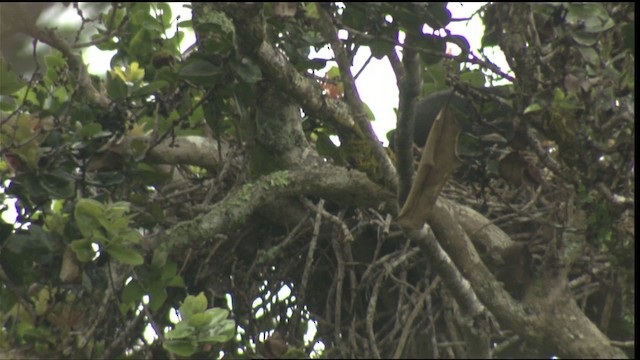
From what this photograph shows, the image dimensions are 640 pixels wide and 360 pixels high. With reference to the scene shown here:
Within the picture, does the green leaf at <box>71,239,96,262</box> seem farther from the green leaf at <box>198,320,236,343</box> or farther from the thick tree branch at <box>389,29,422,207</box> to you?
the thick tree branch at <box>389,29,422,207</box>

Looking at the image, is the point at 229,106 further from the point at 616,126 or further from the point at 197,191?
the point at 616,126

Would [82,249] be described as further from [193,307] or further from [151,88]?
[151,88]

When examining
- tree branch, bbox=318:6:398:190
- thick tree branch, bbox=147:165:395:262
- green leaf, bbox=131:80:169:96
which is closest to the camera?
tree branch, bbox=318:6:398:190

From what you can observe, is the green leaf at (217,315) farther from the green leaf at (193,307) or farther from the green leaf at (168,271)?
the green leaf at (168,271)

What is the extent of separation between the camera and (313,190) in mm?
2980

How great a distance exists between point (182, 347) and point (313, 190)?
649 mm

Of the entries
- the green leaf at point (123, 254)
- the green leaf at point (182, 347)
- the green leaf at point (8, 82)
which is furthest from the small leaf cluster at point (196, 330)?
the green leaf at point (8, 82)

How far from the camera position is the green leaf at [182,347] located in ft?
8.35

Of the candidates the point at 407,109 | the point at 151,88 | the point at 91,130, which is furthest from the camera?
the point at 151,88

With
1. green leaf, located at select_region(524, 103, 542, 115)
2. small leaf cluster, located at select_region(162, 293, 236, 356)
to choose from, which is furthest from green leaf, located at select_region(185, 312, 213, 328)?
green leaf, located at select_region(524, 103, 542, 115)

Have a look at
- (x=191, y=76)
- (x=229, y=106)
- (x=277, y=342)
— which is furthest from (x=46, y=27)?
(x=277, y=342)

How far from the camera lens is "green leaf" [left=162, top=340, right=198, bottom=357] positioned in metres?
2.54

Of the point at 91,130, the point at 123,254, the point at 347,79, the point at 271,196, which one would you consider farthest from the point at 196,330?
the point at 347,79

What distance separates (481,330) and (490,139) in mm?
470
